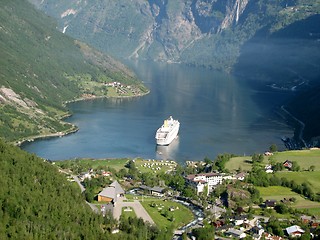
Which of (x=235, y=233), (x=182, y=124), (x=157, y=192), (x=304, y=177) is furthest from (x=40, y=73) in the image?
(x=235, y=233)

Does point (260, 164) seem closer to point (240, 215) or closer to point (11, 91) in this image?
point (240, 215)

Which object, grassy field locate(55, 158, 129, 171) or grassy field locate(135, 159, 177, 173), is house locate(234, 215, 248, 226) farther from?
grassy field locate(55, 158, 129, 171)

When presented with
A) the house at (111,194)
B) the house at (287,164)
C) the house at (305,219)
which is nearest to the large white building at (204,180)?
the house at (111,194)

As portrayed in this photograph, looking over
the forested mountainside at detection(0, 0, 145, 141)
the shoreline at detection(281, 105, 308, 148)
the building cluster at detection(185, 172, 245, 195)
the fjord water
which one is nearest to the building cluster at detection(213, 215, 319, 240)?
the building cluster at detection(185, 172, 245, 195)

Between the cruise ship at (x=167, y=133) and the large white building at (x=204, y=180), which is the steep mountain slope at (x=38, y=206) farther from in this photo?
the cruise ship at (x=167, y=133)

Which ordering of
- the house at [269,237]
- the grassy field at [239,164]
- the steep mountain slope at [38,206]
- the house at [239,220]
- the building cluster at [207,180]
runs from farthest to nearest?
the grassy field at [239,164]
the building cluster at [207,180]
the house at [239,220]
the house at [269,237]
the steep mountain slope at [38,206]

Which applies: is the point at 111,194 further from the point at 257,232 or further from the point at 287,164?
the point at 287,164
